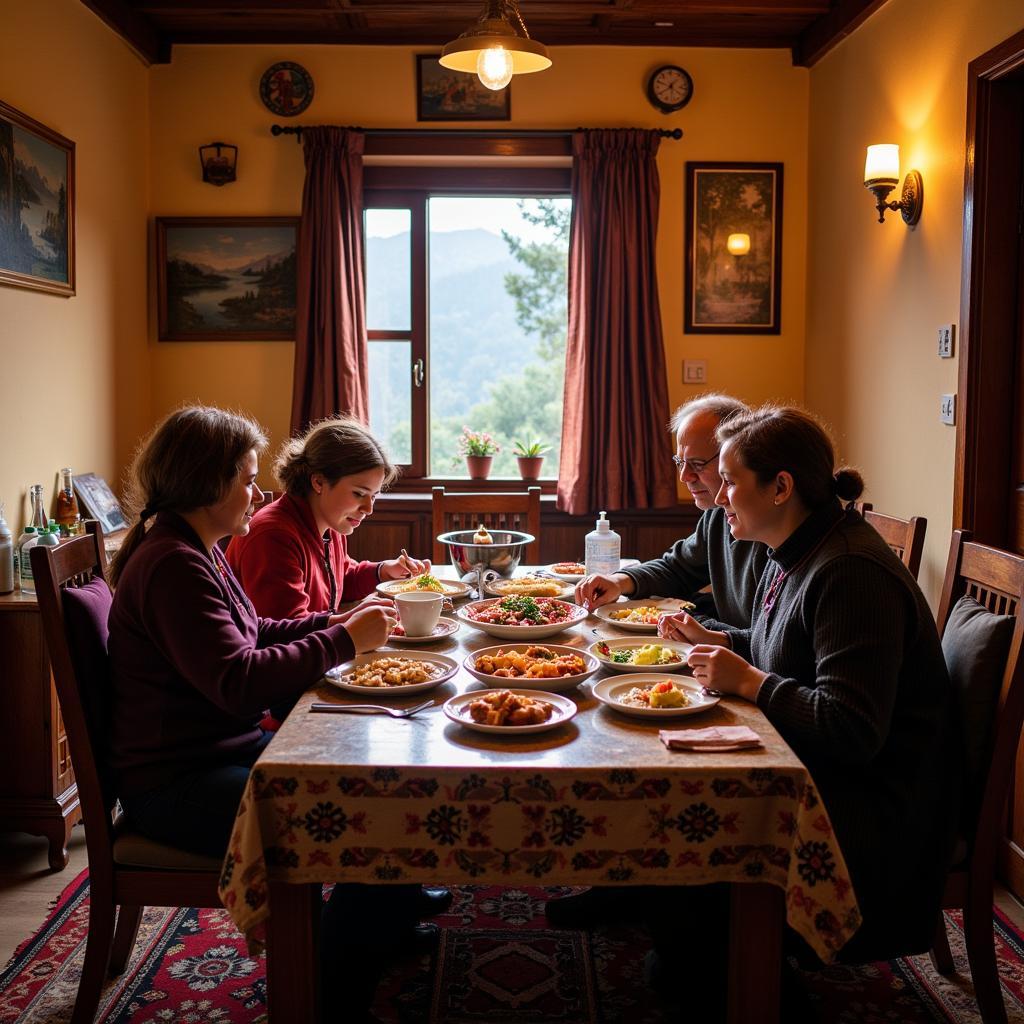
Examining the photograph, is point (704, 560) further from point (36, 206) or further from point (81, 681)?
point (36, 206)

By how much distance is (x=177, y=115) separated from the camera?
4348 millimetres

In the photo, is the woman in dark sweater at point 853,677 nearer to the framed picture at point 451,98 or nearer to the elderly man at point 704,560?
the elderly man at point 704,560


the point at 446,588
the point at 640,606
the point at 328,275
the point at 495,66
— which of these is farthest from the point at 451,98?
the point at 640,606

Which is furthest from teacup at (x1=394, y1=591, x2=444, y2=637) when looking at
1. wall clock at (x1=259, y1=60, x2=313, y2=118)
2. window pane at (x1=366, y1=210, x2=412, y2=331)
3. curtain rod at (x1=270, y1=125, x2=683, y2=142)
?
wall clock at (x1=259, y1=60, x2=313, y2=118)

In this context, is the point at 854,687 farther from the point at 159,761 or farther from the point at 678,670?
the point at 159,761

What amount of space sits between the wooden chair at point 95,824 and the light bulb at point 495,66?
162 centimetres

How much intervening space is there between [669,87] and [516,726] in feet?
11.8

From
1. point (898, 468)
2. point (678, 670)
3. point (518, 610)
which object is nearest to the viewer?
point (678, 670)

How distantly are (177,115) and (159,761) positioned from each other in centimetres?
348

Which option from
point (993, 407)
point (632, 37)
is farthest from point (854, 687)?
point (632, 37)

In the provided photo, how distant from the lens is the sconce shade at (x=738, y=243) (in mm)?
4402

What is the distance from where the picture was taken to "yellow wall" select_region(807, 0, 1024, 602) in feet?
10.1

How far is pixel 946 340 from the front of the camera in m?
3.11

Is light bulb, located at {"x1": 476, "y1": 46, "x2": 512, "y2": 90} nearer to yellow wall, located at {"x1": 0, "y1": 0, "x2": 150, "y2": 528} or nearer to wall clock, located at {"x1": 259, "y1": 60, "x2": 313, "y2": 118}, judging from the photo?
yellow wall, located at {"x1": 0, "y1": 0, "x2": 150, "y2": 528}
